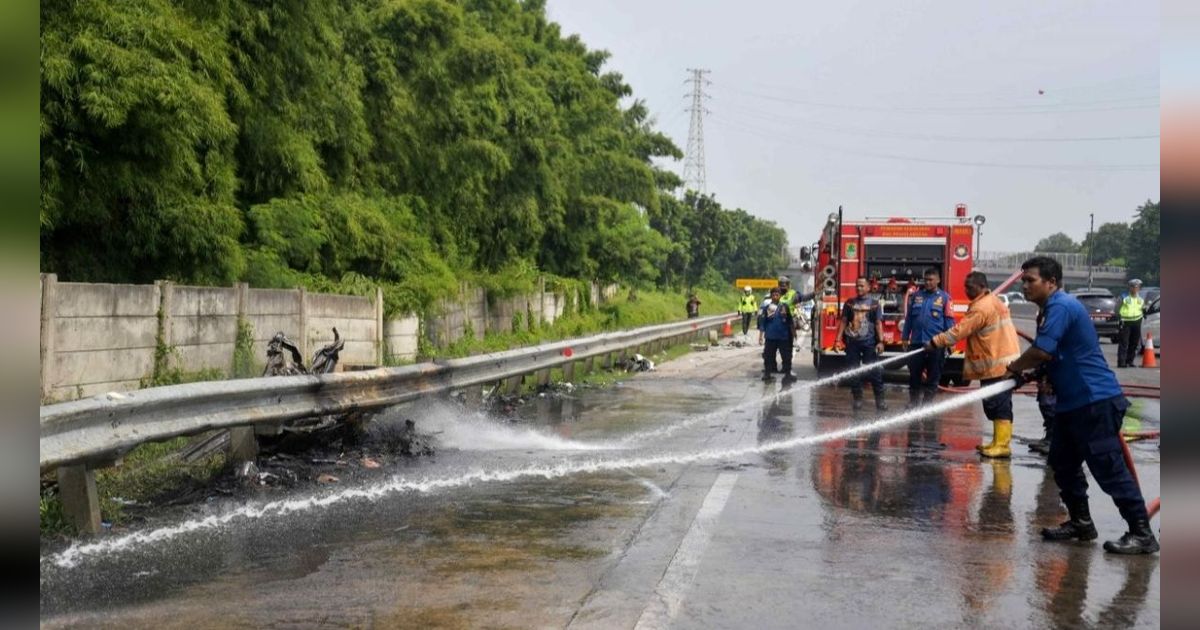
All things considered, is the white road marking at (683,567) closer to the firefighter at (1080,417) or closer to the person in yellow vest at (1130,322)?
the firefighter at (1080,417)

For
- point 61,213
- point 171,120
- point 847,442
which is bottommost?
point 847,442

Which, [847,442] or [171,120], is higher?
[171,120]

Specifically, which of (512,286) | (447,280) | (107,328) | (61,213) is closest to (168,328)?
(107,328)

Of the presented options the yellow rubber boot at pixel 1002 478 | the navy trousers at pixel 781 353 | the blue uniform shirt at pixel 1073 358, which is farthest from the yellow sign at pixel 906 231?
the blue uniform shirt at pixel 1073 358

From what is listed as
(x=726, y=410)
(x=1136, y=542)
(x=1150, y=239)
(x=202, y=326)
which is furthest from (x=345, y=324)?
(x=1150, y=239)

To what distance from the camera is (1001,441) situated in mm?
11477

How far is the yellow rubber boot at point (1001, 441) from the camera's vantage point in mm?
11430

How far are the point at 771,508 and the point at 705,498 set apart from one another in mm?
535

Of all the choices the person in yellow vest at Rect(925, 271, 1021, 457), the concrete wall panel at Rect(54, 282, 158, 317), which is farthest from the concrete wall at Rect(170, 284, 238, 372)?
the person in yellow vest at Rect(925, 271, 1021, 457)

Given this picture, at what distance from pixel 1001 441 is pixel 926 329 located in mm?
4251

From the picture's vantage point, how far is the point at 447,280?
75.4 feet
